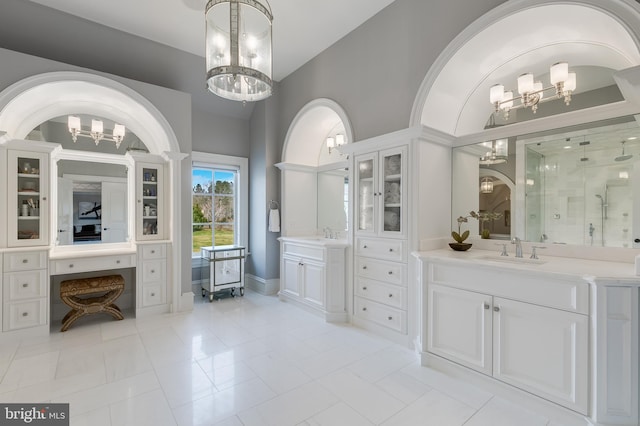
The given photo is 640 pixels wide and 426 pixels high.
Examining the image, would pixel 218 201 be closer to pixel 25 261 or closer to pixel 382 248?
pixel 25 261

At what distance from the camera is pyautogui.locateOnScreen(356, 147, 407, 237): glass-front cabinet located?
3075 millimetres

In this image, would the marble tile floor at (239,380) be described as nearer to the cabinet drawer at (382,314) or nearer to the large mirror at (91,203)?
the cabinet drawer at (382,314)

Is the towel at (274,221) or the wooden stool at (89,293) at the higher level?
the towel at (274,221)

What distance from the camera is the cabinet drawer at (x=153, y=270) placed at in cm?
384

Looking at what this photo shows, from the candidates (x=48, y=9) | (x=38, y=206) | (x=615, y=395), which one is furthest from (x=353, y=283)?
A: (x=48, y=9)

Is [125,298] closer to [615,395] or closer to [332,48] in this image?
[332,48]

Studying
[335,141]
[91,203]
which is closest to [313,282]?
[335,141]

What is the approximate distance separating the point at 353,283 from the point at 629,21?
3162 mm

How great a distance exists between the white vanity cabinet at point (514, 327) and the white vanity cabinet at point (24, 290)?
410cm

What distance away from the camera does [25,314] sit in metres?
3.12

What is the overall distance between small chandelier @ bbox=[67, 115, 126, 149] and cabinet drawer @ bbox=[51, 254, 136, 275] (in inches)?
62.8

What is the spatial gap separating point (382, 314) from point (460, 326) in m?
0.97

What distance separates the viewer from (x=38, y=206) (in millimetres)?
3352

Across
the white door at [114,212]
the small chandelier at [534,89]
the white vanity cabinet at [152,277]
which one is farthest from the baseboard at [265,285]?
the small chandelier at [534,89]
